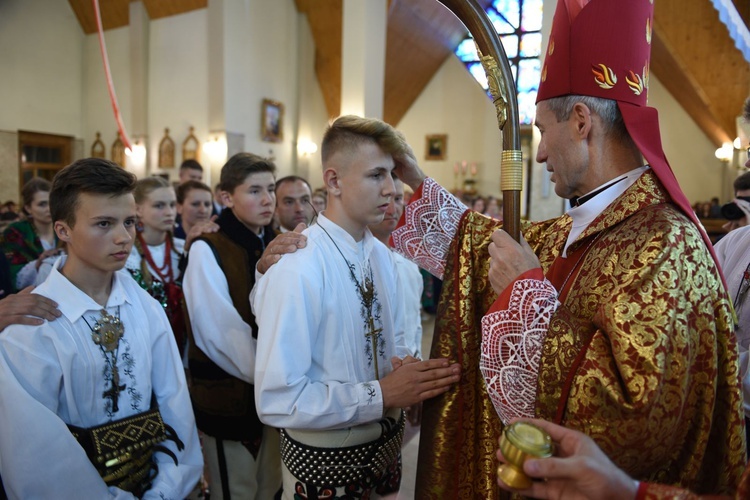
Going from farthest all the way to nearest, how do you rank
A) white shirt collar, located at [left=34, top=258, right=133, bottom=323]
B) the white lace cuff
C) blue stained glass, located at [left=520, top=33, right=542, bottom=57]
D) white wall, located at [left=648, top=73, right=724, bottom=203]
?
blue stained glass, located at [left=520, top=33, right=542, bottom=57] → white wall, located at [left=648, top=73, right=724, bottom=203] → white shirt collar, located at [left=34, top=258, right=133, bottom=323] → the white lace cuff

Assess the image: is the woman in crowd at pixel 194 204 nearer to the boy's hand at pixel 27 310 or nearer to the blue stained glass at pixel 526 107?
the boy's hand at pixel 27 310

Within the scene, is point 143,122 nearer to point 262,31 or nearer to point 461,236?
point 262,31

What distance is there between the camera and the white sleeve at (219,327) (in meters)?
2.44

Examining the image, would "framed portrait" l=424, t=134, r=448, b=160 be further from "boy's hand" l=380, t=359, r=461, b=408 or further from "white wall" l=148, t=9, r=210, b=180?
"boy's hand" l=380, t=359, r=461, b=408

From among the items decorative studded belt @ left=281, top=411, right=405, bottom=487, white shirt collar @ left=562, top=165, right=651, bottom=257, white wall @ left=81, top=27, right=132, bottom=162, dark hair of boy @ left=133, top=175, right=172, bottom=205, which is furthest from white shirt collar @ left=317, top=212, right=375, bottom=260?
white wall @ left=81, top=27, right=132, bottom=162

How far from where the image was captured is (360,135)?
186 cm

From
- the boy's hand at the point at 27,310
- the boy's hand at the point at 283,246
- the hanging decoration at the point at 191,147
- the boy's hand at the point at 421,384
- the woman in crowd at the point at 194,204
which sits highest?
the hanging decoration at the point at 191,147

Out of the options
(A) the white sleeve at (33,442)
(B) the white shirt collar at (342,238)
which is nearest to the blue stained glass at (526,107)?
(B) the white shirt collar at (342,238)

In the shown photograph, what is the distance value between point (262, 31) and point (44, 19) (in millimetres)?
5448

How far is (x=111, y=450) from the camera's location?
64.0 inches

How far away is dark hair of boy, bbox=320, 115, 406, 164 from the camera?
185 cm

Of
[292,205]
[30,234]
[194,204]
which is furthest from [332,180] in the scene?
[30,234]

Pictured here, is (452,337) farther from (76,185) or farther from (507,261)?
(76,185)

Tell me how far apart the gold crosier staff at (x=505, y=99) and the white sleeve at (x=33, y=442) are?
1.43 metres
